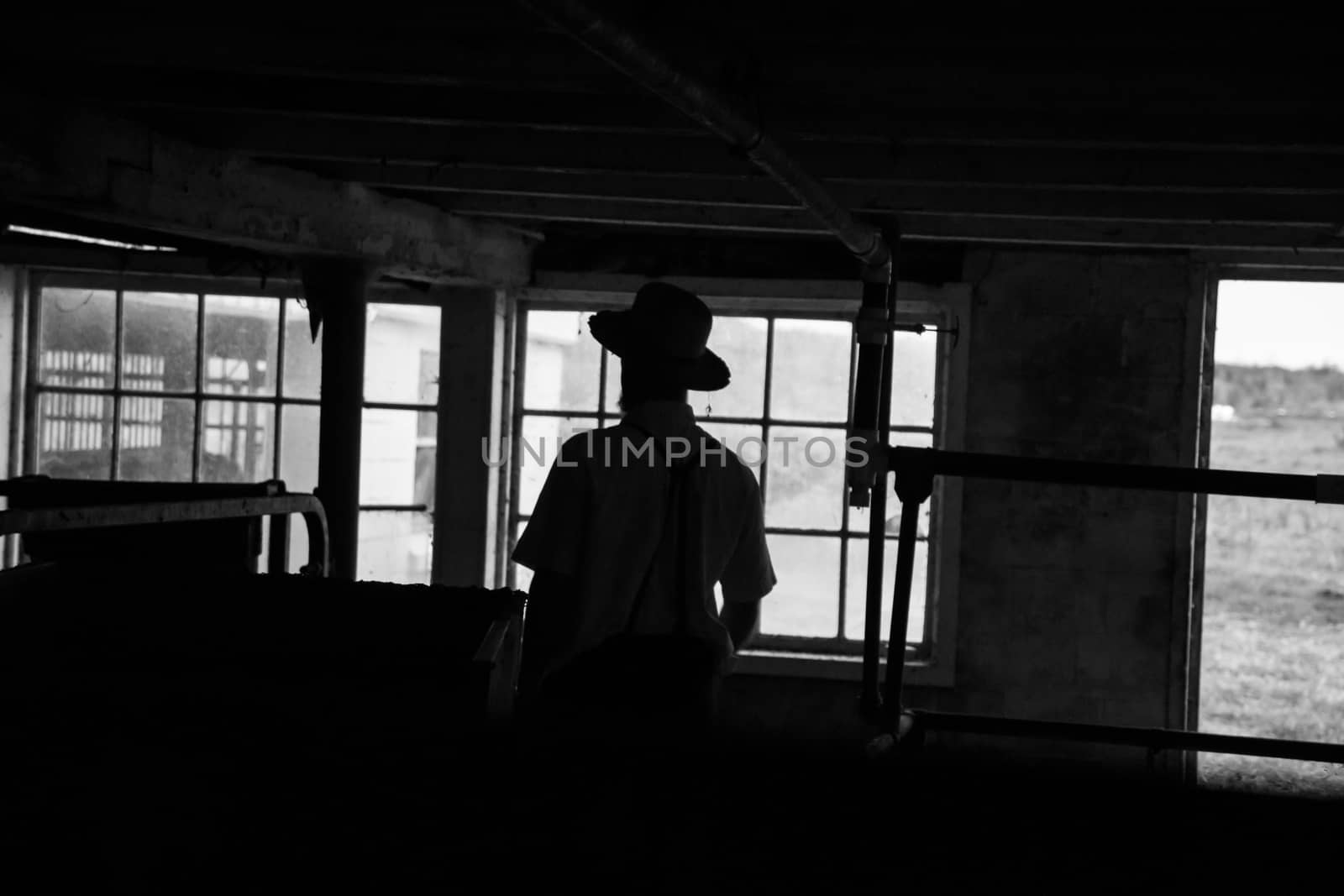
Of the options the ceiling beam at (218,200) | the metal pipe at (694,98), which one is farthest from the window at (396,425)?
the metal pipe at (694,98)

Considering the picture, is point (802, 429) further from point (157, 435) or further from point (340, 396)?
point (157, 435)

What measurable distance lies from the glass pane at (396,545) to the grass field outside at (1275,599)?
4403 millimetres

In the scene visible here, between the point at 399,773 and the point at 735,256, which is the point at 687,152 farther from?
the point at 399,773

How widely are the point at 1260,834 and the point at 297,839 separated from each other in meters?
0.56

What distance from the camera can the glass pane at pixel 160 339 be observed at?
5336 mm

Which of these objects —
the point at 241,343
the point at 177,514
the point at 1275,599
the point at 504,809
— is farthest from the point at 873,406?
the point at 1275,599

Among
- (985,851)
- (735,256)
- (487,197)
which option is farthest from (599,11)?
(735,256)

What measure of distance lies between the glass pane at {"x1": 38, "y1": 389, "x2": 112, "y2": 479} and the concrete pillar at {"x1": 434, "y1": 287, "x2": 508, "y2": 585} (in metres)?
1.46

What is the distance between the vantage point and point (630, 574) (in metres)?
2.22

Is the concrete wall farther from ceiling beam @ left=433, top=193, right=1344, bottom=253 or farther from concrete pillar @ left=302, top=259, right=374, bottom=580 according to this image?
concrete pillar @ left=302, top=259, right=374, bottom=580

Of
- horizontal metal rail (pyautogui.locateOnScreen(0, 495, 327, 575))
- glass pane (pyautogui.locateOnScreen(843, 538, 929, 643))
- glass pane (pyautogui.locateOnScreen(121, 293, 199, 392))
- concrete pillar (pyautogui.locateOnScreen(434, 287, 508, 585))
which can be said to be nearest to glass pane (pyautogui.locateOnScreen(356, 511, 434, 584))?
concrete pillar (pyautogui.locateOnScreen(434, 287, 508, 585))

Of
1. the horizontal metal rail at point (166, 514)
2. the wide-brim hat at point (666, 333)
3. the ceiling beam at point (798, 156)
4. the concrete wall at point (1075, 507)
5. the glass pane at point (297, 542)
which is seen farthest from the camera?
the glass pane at point (297, 542)

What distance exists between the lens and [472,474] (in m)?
5.12

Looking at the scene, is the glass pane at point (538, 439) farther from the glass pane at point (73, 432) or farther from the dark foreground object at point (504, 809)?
the dark foreground object at point (504, 809)
